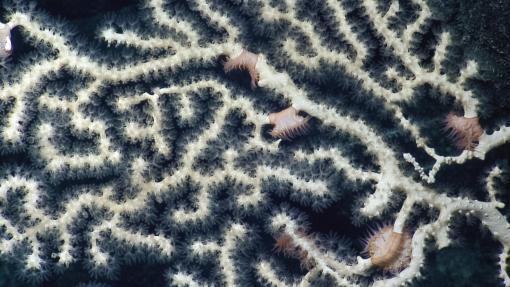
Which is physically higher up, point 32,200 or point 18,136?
point 18,136

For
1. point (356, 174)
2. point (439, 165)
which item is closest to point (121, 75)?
point (356, 174)

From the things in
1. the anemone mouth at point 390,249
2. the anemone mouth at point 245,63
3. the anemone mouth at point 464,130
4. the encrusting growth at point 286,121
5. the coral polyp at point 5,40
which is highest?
the anemone mouth at point 464,130

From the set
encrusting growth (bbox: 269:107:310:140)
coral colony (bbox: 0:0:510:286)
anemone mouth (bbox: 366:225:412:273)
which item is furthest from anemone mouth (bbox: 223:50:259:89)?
anemone mouth (bbox: 366:225:412:273)

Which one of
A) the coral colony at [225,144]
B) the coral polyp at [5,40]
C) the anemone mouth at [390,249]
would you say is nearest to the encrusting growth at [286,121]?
the coral colony at [225,144]

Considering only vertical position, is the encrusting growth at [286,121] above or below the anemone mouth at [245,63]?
below

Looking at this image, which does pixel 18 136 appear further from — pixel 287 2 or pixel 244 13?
pixel 287 2

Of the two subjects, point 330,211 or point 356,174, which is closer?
point 356,174

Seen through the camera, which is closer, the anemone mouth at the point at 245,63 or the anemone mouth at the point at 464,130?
the anemone mouth at the point at 464,130

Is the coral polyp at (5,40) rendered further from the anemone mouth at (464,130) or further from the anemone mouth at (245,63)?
the anemone mouth at (464,130)

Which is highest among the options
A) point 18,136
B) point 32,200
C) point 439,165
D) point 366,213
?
point 439,165
